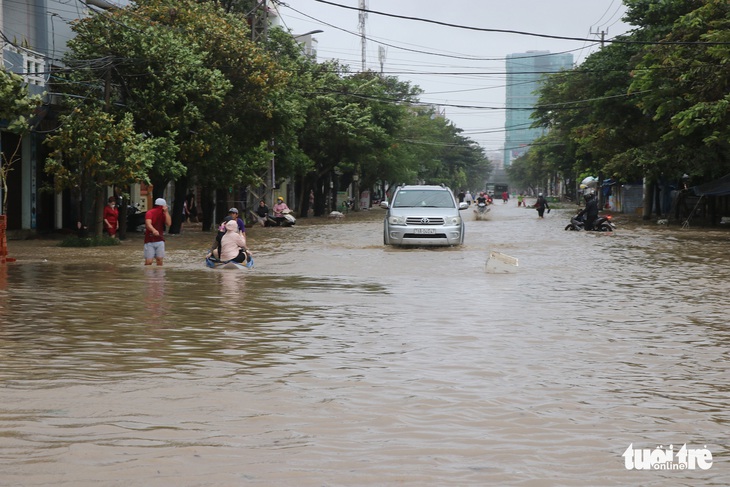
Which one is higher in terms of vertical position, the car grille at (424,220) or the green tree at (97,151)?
the green tree at (97,151)

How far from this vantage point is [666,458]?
5.90 meters

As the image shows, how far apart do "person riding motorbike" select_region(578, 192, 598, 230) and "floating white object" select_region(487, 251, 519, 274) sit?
19753mm

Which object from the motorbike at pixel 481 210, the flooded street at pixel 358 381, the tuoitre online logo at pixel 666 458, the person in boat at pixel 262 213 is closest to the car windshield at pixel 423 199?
the flooded street at pixel 358 381

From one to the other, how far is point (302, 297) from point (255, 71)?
71.4 ft

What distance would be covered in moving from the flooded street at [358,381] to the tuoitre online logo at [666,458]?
0.22ft

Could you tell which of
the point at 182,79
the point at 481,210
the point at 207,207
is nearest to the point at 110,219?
the point at 182,79

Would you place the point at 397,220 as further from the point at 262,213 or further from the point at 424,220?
the point at 262,213

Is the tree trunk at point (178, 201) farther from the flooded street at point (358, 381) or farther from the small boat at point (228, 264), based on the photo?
the flooded street at point (358, 381)

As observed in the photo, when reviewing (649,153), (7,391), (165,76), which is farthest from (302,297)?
(649,153)

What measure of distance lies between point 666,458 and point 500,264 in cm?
1429

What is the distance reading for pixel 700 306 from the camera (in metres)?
14.4

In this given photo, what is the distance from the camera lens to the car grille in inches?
1104

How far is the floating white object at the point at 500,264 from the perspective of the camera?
789 inches

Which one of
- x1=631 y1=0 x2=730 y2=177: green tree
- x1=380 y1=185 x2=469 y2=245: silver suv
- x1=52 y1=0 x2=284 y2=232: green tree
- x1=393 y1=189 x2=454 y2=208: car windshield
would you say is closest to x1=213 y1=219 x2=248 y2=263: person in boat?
x1=380 y1=185 x2=469 y2=245: silver suv
